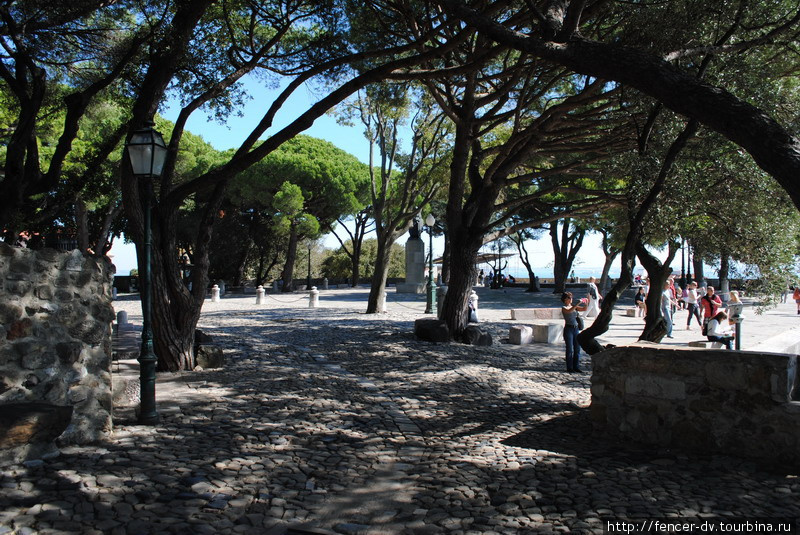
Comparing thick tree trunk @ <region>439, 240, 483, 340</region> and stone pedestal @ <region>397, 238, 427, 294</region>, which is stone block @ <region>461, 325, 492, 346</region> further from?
stone pedestal @ <region>397, 238, 427, 294</region>

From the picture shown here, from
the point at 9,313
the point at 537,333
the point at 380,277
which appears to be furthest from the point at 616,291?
the point at 380,277

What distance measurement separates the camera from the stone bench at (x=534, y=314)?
60.2 feet

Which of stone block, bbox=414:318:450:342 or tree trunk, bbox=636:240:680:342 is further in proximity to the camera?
stone block, bbox=414:318:450:342

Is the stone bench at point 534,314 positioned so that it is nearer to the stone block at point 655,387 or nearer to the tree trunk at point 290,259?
the stone block at point 655,387

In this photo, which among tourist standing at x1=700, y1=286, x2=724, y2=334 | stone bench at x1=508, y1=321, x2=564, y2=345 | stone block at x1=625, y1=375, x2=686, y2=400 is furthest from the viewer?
stone bench at x1=508, y1=321, x2=564, y2=345

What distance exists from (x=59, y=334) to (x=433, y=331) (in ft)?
26.2

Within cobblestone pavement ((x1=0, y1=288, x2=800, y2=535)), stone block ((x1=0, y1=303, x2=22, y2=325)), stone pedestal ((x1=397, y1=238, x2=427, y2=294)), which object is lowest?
cobblestone pavement ((x1=0, y1=288, x2=800, y2=535))

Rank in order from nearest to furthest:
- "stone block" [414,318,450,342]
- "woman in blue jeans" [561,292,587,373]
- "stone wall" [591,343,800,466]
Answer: "stone wall" [591,343,800,466], "woman in blue jeans" [561,292,587,373], "stone block" [414,318,450,342]

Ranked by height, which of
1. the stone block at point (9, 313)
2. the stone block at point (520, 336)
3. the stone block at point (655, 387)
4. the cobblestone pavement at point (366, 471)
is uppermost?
the stone block at point (9, 313)

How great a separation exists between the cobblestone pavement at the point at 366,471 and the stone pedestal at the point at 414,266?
23.5 meters

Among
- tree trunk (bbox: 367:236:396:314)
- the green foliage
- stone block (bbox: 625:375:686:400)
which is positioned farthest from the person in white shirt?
the green foliage

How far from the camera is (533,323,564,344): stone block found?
1294 centimetres

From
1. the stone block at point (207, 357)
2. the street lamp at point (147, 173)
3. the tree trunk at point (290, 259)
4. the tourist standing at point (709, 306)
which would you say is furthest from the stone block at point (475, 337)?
the tree trunk at point (290, 259)

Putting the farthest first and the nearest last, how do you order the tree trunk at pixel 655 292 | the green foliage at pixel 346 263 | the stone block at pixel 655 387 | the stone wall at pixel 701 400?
1. the green foliage at pixel 346 263
2. the tree trunk at pixel 655 292
3. the stone block at pixel 655 387
4. the stone wall at pixel 701 400
